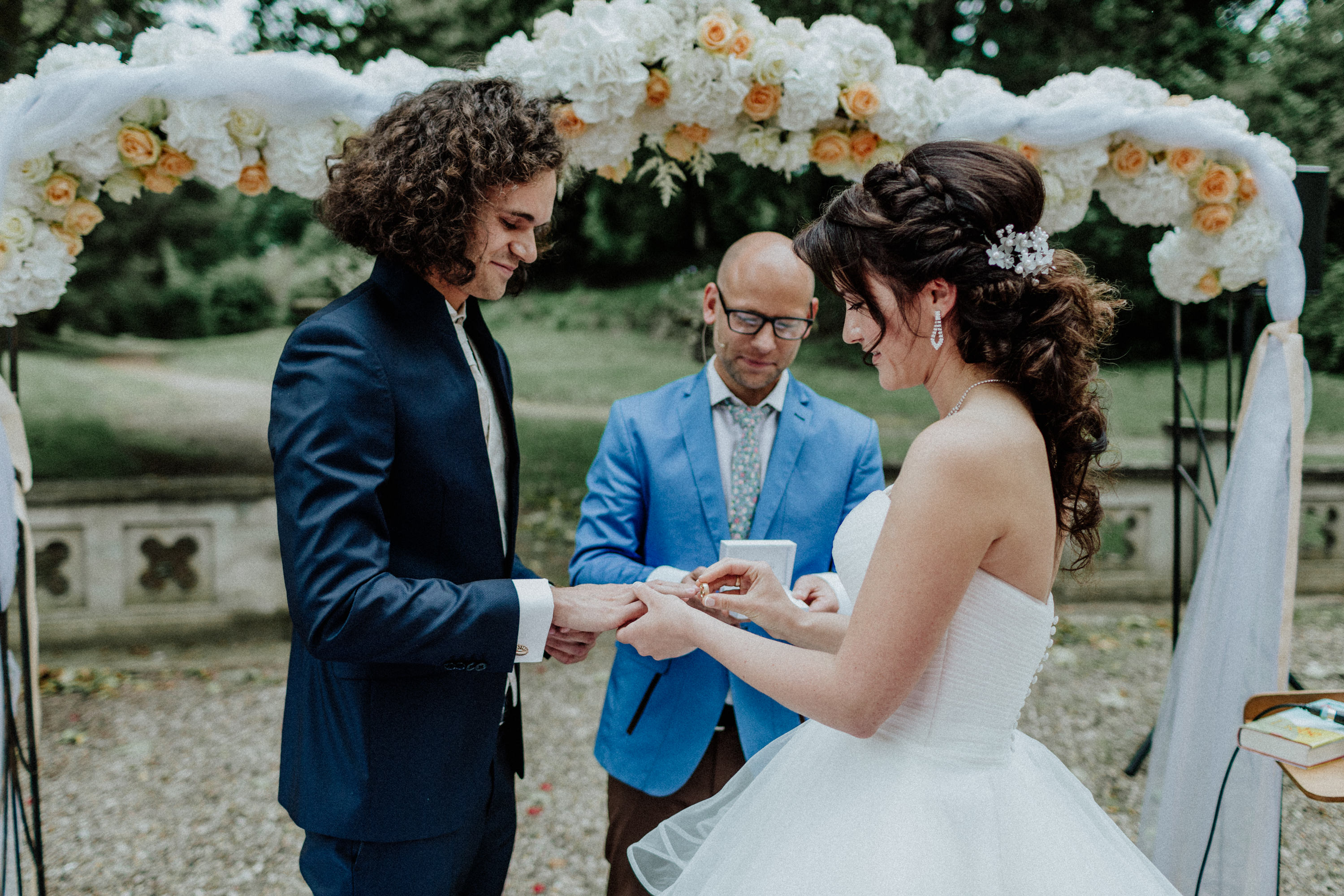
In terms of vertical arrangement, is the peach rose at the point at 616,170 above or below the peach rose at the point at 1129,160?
below

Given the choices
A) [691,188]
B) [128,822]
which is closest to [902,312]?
[128,822]

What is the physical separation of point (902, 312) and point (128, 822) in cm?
454

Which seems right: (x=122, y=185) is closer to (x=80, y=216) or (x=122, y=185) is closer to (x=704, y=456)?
(x=80, y=216)

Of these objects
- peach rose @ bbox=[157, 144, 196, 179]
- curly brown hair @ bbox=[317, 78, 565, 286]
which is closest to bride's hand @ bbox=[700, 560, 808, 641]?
curly brown hair @ bbox=[317, 78, 565, 286]

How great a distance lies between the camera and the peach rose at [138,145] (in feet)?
8.81

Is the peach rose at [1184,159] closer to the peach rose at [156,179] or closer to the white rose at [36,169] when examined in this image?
the peach rose at [156,179]

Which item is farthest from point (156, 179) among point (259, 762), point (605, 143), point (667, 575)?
point (259, 762)

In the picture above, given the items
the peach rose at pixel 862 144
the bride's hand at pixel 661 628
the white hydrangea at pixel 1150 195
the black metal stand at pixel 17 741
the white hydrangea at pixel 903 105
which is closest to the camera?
the bride's hand at pixel 661 628

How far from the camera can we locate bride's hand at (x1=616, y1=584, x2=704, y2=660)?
1.95 metres

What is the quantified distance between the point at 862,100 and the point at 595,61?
0.92 metres

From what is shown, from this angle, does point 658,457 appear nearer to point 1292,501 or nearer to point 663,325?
point 1292,501

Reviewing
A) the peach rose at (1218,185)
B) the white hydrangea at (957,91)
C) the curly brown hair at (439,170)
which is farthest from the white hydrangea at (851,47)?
the curly brown hair at (439,170)

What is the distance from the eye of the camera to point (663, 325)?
35.1ft

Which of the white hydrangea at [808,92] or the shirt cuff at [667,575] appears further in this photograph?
the white hydrangea at [808,92]
